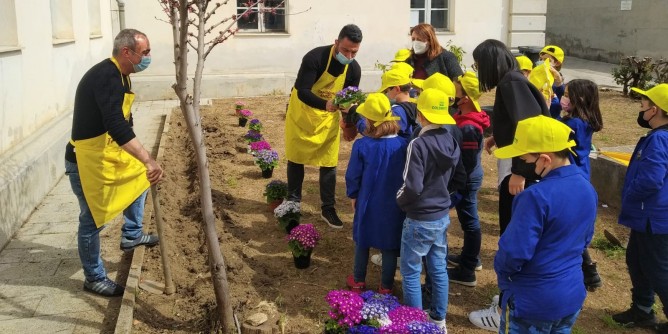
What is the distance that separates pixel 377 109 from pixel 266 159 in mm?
3808

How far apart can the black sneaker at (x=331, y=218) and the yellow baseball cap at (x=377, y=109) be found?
6.75ft

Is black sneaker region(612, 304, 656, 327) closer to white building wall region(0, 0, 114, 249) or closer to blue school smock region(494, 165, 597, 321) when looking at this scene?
blue school smock region(494, 165, 597, 321)

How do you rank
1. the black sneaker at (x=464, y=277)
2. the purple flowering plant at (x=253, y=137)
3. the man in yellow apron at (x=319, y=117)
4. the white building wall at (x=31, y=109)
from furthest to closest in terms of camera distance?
the purple flowering plant at (x=253, y=137) < the white building wall at (x=31, y=109) < the man in yellow apron at (x=319, y=117) < the black sneaker at (x=464, y=277)

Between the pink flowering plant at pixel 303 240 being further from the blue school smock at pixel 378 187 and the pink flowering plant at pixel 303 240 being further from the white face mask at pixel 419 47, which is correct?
the white face mask at pixel 419 47

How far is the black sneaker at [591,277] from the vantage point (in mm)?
4750

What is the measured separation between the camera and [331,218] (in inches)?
236

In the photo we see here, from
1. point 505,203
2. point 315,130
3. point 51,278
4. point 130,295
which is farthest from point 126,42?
point 505,203

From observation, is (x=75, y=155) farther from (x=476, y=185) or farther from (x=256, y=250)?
(x=476, y=185)

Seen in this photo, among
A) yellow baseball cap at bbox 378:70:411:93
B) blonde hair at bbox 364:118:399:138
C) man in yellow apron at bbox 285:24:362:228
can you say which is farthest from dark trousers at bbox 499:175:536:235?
man in yellow apron at bbox 285:24:362:228

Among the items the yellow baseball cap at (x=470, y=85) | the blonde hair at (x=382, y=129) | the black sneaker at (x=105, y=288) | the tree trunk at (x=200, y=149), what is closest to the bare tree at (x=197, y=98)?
the tree trunk at (x=200, y=149)

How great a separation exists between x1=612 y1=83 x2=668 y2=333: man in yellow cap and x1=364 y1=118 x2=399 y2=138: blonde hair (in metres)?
1.58

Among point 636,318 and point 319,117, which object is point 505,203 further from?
point 319,117

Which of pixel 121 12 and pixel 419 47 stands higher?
pixel 121 12

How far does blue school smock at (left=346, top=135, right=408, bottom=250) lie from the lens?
13.6 feet
